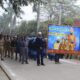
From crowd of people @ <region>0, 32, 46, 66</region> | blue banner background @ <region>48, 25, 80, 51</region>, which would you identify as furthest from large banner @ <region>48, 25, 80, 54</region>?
crowd of people @ <region>0, 32, 46, 66</region>

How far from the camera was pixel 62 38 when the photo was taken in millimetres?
22328

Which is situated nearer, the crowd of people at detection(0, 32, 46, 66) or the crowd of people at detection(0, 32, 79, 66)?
the crowd of people at detection(0, 32, 46, 66)

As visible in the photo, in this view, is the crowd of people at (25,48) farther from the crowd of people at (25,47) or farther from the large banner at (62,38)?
the large banner at (62,38)

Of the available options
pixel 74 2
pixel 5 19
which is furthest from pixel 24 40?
pixel 5 19

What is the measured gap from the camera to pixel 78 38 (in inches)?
893

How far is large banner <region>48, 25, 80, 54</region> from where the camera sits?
22.3m

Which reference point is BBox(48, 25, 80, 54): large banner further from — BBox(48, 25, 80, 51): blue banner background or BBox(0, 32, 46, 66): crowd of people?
BBox(0, 32, 46, 66): crowd of people

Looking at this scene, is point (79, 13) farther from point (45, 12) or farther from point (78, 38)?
point (78, 38)

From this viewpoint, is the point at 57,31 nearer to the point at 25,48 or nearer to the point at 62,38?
the point at 62,38

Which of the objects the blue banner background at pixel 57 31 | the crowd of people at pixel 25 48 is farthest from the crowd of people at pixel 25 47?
the blue banner background at pixel 57 31

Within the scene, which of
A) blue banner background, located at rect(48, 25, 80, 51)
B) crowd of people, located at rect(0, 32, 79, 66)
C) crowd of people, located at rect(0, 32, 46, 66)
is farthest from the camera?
blue banner background, located at rect(48, 25, 80, 51)

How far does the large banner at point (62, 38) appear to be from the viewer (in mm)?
22252

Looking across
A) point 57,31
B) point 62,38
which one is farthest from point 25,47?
point 62,38

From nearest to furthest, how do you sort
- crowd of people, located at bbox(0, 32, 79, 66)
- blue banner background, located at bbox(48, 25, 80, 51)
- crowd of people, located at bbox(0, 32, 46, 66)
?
crowd of people, located at bbox(0, 32, 46, 66), crowd of people, located at bbox(0, 32, 79, 66), blue banner background, located at bbox(48, 25, 80, 51)
